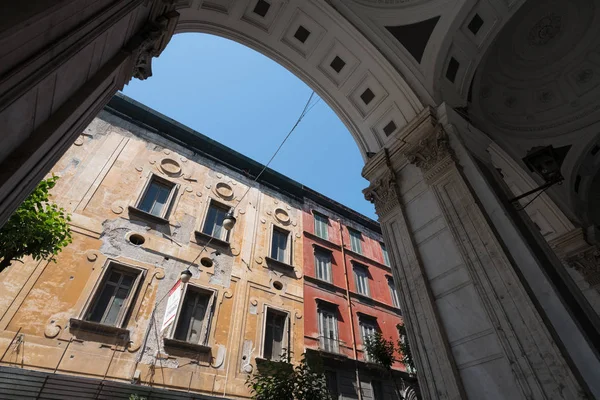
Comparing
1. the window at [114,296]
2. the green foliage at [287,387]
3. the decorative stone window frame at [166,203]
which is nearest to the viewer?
the green foliage at [287,387]

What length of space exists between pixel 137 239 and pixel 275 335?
21.3 ft

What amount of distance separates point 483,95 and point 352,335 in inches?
444

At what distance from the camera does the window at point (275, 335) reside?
12.0m

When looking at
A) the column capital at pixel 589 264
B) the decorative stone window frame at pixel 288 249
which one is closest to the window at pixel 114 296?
the decorative stone window frame at pixel 288 249

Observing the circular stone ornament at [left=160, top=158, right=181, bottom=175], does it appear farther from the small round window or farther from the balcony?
the balcony

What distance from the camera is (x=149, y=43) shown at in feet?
12.9

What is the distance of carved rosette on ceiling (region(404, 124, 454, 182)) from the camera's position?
6.24 meters

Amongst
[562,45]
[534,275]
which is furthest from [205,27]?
[562,45]

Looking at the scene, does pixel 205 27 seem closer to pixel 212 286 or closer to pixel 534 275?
pixel 534 275

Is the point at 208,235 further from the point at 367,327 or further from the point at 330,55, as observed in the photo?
A: the point at 367,327

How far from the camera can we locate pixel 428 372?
4.59 metres

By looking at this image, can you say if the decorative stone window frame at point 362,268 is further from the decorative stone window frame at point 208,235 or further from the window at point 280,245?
the decorative stone window frame at point 208,235

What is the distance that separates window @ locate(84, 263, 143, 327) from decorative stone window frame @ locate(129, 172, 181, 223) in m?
Result: 2.24

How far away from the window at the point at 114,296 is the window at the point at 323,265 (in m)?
8.78
